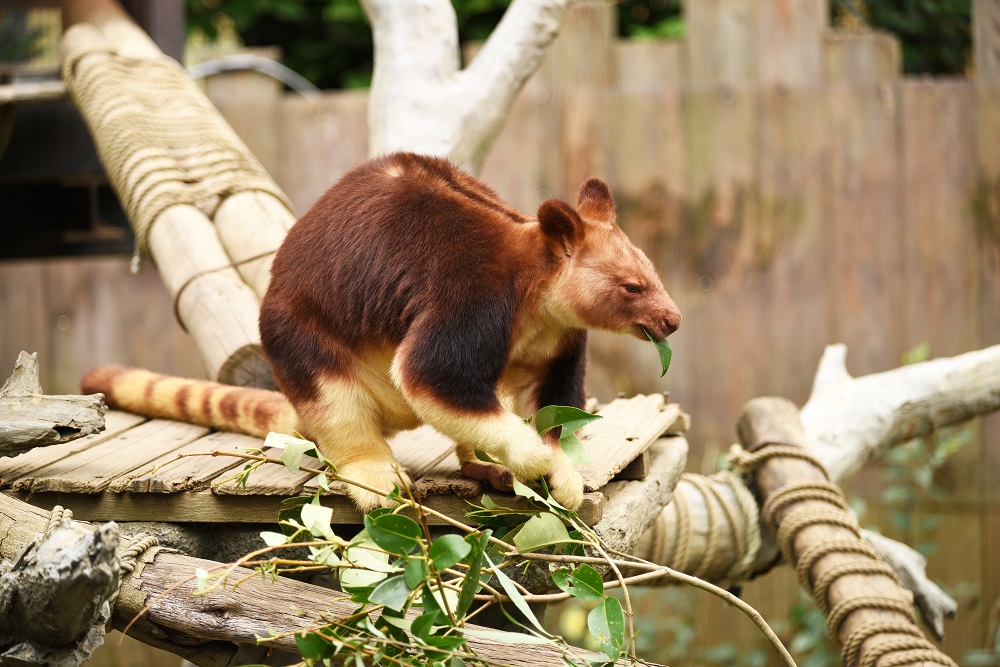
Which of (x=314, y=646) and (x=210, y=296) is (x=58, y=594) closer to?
(x=314, y=646)

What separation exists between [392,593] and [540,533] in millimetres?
335

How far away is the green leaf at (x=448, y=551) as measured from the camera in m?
1.62

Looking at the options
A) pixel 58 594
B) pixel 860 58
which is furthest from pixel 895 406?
pixel 58 594

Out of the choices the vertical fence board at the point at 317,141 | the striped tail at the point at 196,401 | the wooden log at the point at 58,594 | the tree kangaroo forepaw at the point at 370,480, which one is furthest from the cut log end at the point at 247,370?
the vertical fence board at the point at 317,141

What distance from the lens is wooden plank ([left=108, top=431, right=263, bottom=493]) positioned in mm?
2207

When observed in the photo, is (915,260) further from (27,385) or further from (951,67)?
(27,385)

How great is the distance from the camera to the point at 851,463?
3.64 metres

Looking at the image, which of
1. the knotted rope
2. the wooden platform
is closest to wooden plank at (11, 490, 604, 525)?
the wooden platform

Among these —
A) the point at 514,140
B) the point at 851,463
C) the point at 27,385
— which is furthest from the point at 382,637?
the point at 514,140

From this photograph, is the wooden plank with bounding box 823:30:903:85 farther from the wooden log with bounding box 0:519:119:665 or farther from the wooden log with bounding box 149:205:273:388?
the wooden log with bounding box 0:519:119:665

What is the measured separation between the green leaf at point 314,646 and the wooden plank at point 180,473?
0.56m

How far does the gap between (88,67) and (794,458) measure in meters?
2.79

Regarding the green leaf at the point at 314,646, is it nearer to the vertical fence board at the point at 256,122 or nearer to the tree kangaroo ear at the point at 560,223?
the tree kangaroo ear at the point at 560,223

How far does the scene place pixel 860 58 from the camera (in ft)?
15.8
